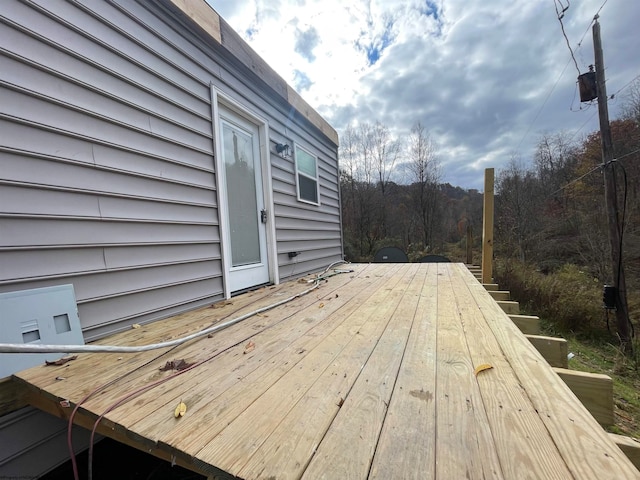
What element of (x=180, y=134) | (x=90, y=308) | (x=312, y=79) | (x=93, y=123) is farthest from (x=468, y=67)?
(x=90, y=308)

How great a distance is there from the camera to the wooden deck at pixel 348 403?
2.16 ft

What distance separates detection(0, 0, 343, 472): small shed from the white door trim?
1cm

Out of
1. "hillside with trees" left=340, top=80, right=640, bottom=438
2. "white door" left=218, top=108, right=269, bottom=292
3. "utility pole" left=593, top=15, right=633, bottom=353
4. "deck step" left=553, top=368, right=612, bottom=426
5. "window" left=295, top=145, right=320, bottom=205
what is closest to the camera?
"deck step" left=553, top=368, right=612, bottom=426

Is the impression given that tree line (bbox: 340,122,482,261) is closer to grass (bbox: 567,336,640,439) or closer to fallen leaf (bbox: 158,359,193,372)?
grass (bbox: 567,336,640,439)

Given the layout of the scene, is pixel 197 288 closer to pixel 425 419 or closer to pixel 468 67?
pixel 425 419

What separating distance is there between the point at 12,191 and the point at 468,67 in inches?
455

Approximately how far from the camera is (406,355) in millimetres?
1260

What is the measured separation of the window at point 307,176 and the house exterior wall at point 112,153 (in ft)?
5.08

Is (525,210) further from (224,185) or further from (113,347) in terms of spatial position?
(113,347)

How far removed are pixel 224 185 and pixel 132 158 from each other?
890 mm

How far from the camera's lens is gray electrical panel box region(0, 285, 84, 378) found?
48.9 inches

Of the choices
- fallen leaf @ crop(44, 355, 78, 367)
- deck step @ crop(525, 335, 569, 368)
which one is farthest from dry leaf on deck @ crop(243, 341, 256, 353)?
deck step @ crop(525, 335, 569, 368)

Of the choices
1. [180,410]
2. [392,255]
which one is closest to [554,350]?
[180,410]

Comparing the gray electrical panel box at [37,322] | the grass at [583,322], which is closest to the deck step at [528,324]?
the grass at [583,322]
